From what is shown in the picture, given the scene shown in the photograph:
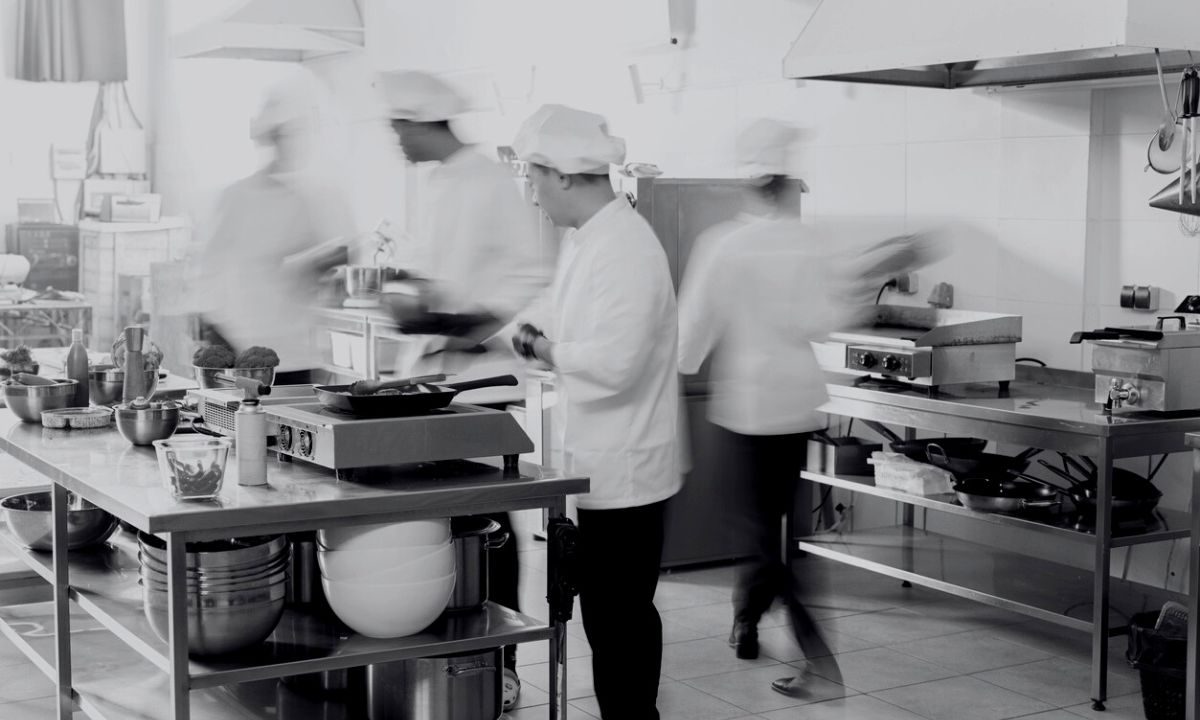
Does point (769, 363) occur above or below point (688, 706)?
above

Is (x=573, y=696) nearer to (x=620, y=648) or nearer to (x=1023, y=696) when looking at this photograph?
(x=620, y=648)

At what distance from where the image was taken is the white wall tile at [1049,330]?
4855 mm

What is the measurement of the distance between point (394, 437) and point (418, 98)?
5.51 feet

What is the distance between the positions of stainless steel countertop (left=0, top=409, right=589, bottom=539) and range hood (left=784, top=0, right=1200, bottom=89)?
1.79 metres

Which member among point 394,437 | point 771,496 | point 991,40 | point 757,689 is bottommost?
point 757,689

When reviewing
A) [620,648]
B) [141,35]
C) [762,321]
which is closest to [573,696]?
[620,648]

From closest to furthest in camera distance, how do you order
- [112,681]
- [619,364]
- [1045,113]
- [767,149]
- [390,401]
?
[390,401]
[619,364]
[112,681]
[767,149]
[1045,113]

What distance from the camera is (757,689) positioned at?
4.20 meters

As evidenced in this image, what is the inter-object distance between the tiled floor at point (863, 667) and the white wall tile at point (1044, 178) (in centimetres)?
151

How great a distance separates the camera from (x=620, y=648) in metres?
3.21

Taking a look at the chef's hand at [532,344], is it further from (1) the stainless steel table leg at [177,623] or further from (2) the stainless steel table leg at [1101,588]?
(2) the stainless steel table leg at [1101,588]

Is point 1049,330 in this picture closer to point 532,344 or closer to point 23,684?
point 532,344

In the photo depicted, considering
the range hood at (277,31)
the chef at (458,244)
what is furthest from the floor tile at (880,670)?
the range hood at (277,31)

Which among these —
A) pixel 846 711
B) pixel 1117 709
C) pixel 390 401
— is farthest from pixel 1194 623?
pixel 390 401
